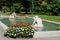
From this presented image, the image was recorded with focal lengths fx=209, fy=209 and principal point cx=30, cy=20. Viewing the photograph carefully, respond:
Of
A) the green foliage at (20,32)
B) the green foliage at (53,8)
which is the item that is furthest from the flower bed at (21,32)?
the green foliage at (53,8)

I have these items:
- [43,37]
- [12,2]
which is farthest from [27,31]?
[12,2]

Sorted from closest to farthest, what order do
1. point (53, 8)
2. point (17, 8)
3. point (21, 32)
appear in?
1. point (21, 32)
2. point (53, 8)
3. point (17, 8)

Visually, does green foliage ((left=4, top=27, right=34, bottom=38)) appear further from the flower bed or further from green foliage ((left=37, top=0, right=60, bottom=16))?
green foliage ((left=37, top=0, right=60, bottom=16))

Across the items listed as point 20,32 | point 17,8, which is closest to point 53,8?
point 17,8

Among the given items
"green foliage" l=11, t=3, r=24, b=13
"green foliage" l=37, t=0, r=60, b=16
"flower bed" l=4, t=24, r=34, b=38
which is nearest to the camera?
"flower bed" l=4, t=24, r=34, b=38

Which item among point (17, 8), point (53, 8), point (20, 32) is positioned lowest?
point (17, 8)

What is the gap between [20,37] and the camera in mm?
10602

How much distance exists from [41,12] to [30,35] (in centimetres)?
2545

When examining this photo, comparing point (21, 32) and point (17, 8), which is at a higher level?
point (21, 32)

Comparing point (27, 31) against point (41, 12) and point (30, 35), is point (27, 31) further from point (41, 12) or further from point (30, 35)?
point (41, 12)

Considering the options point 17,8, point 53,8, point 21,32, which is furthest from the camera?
point 17,8

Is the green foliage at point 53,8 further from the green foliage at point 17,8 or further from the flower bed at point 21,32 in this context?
the flower bed at point 21,32

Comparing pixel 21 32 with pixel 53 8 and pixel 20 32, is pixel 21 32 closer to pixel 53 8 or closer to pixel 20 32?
pixel 20 32

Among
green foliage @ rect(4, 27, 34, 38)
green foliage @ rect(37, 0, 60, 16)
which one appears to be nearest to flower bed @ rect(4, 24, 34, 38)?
green foliage @ rect(4, 27, 34, 38)
